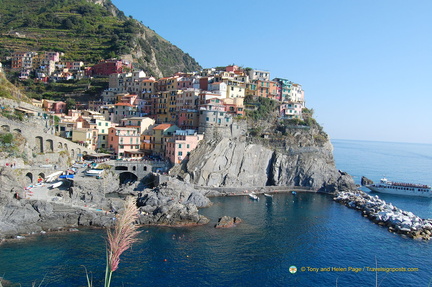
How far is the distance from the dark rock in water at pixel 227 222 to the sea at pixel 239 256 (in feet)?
3.01

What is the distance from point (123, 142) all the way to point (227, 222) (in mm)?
29146

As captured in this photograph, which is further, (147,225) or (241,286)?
(147,225)

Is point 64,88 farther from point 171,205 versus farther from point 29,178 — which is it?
point 171,205

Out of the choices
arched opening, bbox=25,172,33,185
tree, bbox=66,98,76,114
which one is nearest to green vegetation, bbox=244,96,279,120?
tree, bbox=66,98,76,114

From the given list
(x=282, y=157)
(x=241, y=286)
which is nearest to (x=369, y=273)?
(x=241, y=286)

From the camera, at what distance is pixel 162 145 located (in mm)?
65375

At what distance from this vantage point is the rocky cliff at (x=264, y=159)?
6197cm

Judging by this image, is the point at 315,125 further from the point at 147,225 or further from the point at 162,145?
the point at 147,225

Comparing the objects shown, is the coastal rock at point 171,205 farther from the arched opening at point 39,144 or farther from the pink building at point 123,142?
the arched opening at point 39,144

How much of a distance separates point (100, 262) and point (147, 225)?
1082 centimetres

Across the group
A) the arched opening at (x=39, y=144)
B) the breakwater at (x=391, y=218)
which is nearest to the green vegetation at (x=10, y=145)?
the arched opening at (x=39, y=144)

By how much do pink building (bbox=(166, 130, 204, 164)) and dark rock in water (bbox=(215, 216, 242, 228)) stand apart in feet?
67.2

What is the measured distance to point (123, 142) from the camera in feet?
204

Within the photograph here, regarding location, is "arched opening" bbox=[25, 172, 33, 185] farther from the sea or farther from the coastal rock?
the coastal rock
